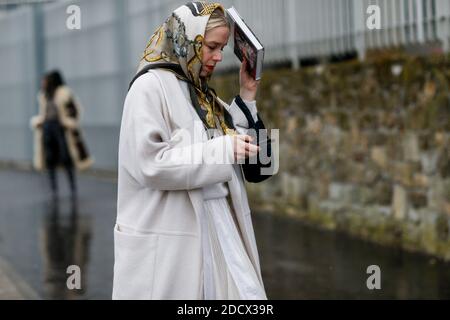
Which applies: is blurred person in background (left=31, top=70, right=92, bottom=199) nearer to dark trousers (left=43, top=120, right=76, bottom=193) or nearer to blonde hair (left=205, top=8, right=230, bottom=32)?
dark trousers (left=43, top=120, right=76, bottom=193)

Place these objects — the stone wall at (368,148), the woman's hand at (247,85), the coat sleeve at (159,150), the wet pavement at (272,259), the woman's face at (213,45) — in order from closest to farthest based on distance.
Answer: the coat sleeve at (159,150) < the woman's face at (213,45) < the woman's hand at (247,85) < the wet pavement at (272,259) < the stone wall at (368,148)

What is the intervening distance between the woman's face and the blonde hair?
0.01m

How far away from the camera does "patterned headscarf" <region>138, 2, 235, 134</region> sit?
12.1ft

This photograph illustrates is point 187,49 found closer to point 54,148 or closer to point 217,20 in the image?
point 217,20

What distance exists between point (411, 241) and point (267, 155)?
4561 millimetres

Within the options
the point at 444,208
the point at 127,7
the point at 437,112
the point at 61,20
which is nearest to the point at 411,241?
the point at 444,208

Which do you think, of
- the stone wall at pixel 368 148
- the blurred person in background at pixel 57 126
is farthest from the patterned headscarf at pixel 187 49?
the blurred person in background at pixel 57 126

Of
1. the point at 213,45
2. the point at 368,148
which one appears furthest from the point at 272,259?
the point at 213,45

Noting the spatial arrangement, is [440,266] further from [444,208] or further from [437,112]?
[437,112]

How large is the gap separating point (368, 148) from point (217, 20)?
18.2ft

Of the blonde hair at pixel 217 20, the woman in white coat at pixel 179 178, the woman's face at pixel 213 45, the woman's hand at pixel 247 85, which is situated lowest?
the woman in white coat at pixel 179 178

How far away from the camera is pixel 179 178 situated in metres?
3.60

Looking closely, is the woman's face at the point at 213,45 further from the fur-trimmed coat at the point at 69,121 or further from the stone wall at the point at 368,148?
the fur-trimmed coat at the point at 69,121

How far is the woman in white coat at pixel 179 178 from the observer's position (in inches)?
142
